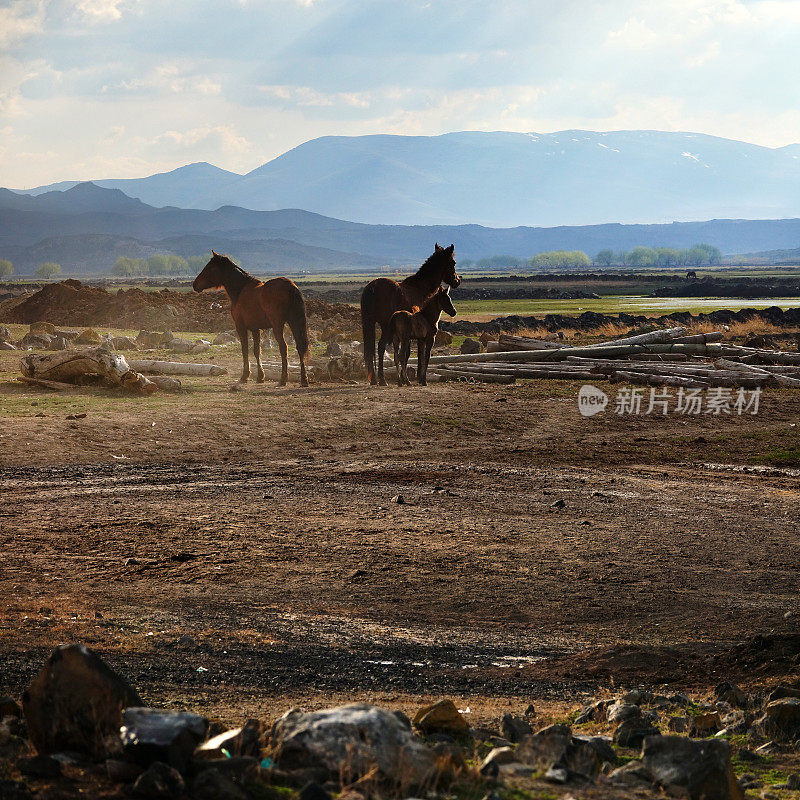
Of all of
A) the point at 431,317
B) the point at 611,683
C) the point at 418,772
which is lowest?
the point at 611,683

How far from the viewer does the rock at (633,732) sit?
571 cm

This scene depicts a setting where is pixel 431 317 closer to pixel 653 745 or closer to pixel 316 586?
pixel 316 586

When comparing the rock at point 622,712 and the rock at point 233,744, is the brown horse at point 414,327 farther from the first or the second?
the rock at point 233,744

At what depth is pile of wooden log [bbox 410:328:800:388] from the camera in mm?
24372

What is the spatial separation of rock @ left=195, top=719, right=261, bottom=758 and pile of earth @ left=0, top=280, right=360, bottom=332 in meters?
36.0

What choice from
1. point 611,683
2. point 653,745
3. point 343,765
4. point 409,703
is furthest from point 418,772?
point 611,683

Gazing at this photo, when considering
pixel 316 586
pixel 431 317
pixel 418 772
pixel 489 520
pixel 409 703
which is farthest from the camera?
pixel 431 317

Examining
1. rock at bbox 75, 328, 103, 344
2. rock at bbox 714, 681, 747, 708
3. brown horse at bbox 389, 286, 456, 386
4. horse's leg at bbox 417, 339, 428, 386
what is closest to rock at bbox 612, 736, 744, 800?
rock at bbox 714, 681, 747, 708

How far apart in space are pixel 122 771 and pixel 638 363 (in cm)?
2371

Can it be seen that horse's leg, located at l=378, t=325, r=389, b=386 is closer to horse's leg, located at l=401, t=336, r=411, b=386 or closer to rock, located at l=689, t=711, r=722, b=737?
horse's leg, located at l=401, t=336, r=411, b=386

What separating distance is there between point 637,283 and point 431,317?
4538 inches

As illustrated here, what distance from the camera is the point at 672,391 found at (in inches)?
932

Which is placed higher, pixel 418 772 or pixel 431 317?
pixel 431 317

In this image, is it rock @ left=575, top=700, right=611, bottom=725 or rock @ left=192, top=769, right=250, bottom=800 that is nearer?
rock @ left=192, top=769, right=250, bottom=800
